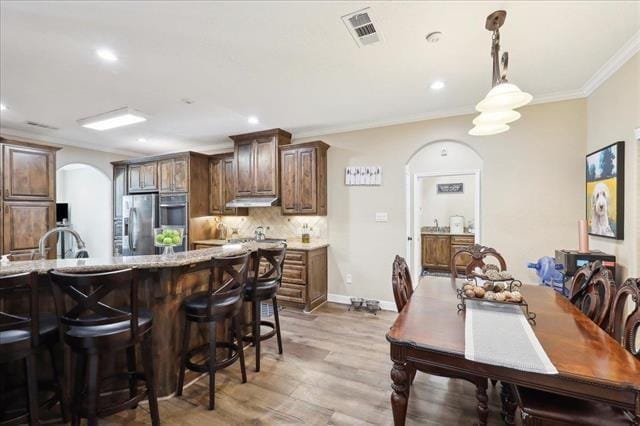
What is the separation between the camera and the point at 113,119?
4082mm

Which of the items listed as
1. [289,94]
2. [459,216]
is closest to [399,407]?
[289,94]

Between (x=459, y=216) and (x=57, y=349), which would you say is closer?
(x=57, y=349)

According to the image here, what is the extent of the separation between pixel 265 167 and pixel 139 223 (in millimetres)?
2832

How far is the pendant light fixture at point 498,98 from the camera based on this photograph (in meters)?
1.72

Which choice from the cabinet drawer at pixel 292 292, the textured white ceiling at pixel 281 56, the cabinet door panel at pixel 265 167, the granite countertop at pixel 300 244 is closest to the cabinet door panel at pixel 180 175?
the granite countertop at pixel 300 244

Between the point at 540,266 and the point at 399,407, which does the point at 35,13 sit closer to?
the point at 399,407

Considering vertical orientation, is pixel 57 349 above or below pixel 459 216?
below

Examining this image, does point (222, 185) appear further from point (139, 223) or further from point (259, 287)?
point (259, 287)

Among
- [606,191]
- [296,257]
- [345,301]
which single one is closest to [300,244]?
[296,257]

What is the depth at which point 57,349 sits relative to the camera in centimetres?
192

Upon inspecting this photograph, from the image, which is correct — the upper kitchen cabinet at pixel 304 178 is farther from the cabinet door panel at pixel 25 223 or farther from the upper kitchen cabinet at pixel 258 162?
the cabinet door panel at pixel 25 223

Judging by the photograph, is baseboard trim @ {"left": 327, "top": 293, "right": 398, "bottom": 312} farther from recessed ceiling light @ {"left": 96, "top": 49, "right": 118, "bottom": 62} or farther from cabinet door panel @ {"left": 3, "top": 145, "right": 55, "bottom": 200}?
cabinet door panel @ {"left": 3, "top": 145, "right": 55, "bottom": 200}

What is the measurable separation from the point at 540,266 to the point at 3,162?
22.9 feet

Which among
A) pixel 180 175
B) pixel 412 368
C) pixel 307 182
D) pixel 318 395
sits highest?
pixel 180 175
